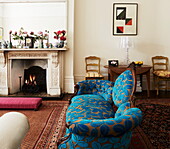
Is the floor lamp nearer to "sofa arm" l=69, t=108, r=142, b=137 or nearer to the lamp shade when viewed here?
the lamp shade

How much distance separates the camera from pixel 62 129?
277 centimetres

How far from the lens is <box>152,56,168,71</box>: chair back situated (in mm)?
5234

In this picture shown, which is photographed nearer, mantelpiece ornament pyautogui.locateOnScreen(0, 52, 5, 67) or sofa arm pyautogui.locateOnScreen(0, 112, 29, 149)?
sofa arm pyautogui.locateOnScreen(0, 112, 29, 149)

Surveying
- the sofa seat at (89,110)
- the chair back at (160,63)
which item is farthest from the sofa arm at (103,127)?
the chair back at (160,63)

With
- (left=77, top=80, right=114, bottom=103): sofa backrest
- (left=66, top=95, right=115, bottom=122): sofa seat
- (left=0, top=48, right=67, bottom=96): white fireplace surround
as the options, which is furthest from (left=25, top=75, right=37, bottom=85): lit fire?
(left=66, top=95, right=115, bottom=122): sofa seat

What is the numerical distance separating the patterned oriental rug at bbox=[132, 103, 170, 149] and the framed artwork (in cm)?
215

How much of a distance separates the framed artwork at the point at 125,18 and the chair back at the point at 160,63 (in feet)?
2.88

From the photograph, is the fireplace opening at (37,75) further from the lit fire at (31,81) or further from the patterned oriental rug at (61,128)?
the patterned oriental rug at (61,128)

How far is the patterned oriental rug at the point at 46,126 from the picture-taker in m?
2.34

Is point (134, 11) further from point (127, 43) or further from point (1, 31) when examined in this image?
point (1, 31)

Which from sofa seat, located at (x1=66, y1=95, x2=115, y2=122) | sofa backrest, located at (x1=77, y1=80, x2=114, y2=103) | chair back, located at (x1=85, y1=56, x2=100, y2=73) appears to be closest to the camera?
sofa seat, located at (x1=66, y1=95, x2=115, y2=122)

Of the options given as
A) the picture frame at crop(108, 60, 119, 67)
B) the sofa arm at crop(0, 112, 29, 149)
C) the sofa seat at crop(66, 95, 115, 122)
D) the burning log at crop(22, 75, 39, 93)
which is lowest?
the burning log at crop(22, 75, 39, 93)

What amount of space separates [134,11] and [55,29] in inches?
81.3

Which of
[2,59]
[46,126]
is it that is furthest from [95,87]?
[2,59]
